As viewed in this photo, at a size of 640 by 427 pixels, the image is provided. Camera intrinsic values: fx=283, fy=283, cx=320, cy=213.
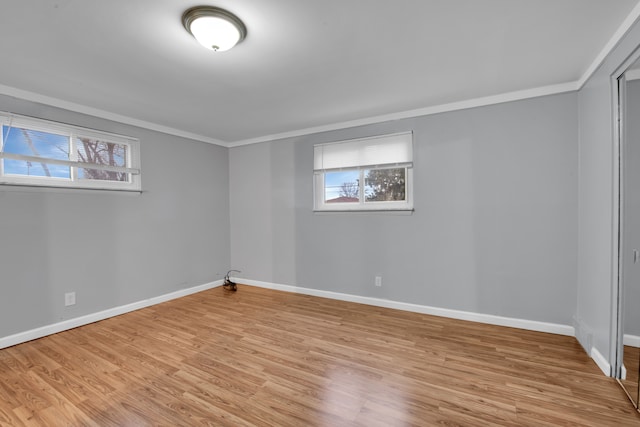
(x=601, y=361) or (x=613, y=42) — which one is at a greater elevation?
(x=613, y=42)

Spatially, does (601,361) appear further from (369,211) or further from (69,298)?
(69,298)

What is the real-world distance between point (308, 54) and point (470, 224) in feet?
7.92

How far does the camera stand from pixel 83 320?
10.3 ft

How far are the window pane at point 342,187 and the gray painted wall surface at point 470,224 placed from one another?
0.78ft

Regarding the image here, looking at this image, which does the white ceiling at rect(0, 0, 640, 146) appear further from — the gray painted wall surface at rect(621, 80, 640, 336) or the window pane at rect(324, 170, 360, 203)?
the window pane at rect(324, 170, 360, 203)

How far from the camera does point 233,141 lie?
4828 millimetres

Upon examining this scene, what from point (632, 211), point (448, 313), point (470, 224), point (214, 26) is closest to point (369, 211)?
point (470, 224)

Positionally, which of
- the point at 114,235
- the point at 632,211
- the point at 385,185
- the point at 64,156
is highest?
the point at 64,156

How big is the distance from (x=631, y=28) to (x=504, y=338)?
255cm

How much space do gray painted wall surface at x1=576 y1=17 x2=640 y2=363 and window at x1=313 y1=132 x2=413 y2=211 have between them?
1574mm

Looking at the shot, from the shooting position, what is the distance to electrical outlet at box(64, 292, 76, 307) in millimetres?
3018

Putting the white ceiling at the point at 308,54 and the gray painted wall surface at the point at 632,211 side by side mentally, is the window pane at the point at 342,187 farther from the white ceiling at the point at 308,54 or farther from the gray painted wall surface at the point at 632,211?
the gray painted wall surface at the point at 632,211

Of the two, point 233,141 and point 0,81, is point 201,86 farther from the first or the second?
point 233,141

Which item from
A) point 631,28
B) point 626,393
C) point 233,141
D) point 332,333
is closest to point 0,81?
point 233,141
